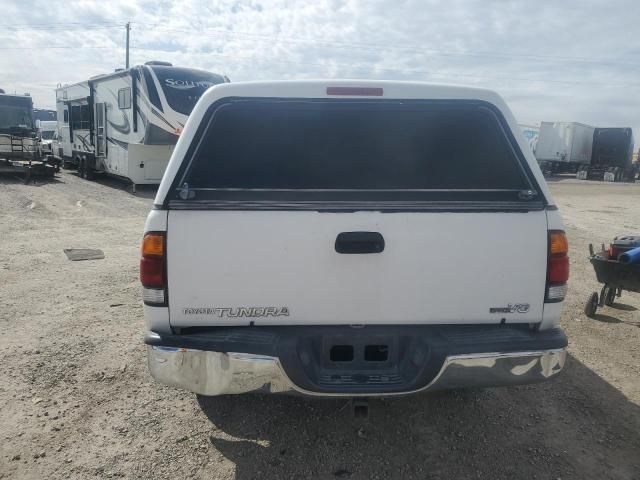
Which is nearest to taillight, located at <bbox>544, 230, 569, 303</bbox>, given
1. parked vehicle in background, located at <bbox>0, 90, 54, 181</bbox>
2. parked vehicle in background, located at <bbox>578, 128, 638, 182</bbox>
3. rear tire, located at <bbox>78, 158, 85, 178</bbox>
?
parked vehicle in background, located at <bbox>0, 90, 54, 181</bbox>

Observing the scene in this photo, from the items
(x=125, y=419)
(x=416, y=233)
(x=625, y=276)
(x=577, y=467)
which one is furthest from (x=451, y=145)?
(x=625, y=276)

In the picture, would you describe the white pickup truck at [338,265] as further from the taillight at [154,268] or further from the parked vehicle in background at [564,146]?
the parked vehicle in background at [564,146]

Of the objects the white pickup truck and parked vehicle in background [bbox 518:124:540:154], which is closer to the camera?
the white pickup truck

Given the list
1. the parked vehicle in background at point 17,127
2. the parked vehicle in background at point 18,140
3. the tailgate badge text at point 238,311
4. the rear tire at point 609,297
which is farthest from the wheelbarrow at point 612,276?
the parked vehicle in background at point 17,127

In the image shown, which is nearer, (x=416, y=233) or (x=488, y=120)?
(x=416, y=233)

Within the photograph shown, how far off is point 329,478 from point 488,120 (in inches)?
93.4

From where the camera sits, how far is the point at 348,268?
9.00 ft

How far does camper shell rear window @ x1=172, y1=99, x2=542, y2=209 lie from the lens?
290 centimetres

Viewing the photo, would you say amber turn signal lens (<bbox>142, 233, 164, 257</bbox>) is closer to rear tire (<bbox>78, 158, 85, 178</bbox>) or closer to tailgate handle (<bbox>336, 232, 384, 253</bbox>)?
tailgate handle (<bbox>336, 232, 384, 253</bbox>)

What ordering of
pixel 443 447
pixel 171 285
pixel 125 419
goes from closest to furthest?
pixel 171 285 < pixel 443 447 < pixel 125 419

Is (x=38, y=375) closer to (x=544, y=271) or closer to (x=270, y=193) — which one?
(x=270, y=193)

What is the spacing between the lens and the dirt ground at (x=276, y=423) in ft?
9.77

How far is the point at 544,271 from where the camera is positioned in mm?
2805

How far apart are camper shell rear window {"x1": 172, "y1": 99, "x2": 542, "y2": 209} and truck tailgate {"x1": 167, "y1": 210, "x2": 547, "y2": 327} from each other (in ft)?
0.73
